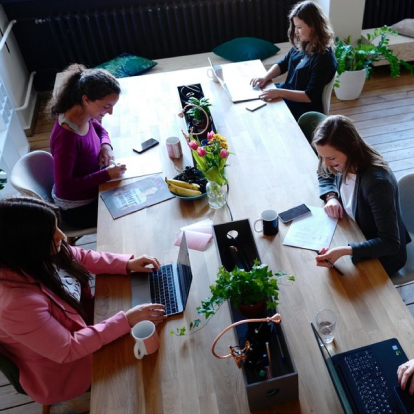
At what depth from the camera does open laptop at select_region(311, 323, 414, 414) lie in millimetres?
1204

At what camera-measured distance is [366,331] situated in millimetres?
1411

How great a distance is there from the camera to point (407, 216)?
2.03 m

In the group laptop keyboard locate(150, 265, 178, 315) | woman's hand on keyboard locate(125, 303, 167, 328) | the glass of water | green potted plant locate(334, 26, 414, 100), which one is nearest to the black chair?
woman's hand on keyboard locate(125, 303, 167, 328)

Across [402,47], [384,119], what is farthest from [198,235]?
[402,47]

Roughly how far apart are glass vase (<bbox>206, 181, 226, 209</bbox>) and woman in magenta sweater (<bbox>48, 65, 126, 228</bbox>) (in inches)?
22.0

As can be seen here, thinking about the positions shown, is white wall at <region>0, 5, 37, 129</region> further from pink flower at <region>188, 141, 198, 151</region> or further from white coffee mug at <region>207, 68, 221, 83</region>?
pink flower at <region>188, 141, 198, 151</region>

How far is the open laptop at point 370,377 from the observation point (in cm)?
120

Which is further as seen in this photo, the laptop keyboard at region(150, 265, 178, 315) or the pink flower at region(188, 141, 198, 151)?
the pink flower at region(188, 141, 198, 151)

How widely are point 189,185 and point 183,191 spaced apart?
0.05m

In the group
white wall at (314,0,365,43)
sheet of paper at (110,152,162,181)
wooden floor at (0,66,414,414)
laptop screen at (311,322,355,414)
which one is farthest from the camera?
white wall at (314,0,365,43)

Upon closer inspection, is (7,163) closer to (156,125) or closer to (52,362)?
(156,125)

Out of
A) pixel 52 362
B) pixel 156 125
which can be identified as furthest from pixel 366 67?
pixel 52 362

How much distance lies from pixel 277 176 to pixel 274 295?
955 millimetres

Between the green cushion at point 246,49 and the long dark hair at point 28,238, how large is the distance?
3.43 meters
